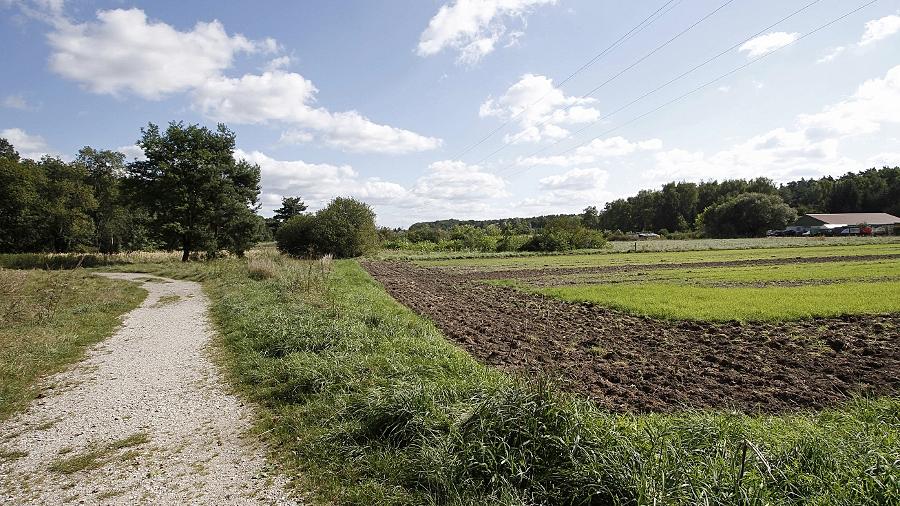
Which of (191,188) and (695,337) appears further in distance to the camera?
(191,188)

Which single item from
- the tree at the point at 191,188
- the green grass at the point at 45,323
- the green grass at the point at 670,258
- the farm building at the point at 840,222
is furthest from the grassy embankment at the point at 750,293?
the farm building at the point at 840,222

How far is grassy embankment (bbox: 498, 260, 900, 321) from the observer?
13461 millimetres

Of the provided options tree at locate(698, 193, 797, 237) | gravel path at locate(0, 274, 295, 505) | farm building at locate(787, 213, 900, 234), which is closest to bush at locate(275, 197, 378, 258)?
gravel path at locate(0, 274, 295, 505)

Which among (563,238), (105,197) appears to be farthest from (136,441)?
(105,197)

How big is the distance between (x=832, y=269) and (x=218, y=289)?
3268cm

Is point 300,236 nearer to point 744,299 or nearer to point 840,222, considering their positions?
point 744,299

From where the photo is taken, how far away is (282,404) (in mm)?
6074

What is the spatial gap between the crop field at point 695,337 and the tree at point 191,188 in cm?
2289

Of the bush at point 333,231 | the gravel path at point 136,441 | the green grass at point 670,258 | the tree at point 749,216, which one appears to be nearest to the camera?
the gravel path at point 136,441

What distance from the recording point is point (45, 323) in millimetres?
11109

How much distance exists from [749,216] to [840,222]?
17569 millimetres

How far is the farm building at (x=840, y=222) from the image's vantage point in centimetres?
8944

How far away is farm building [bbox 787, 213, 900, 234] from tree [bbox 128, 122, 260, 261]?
105557mm

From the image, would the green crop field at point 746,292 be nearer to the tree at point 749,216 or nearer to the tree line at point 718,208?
the tree line at point 718,208
